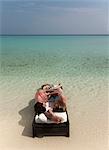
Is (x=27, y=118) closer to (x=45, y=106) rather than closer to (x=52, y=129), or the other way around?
(x=45, y=106)

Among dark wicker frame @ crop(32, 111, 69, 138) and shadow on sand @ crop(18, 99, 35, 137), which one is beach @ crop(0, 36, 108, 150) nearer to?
shadow on sand @ crop(18, 99, 35, 137)

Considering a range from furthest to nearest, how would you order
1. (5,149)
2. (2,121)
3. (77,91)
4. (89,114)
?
1. (77,91)
2. (89,114)
3. (2,121)
4. (5,149)

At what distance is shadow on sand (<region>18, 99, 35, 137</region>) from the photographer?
6.20 m

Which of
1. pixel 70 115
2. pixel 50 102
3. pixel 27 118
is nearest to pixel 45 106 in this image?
pixel 50 102

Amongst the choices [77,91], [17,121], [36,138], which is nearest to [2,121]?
[17,121]

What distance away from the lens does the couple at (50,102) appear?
5750 mm

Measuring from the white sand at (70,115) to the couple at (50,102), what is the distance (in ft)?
1.33

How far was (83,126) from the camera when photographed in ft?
21.1

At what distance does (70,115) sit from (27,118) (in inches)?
36.4

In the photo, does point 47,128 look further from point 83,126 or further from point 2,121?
A: point 2,121

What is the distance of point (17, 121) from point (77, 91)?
2728mm

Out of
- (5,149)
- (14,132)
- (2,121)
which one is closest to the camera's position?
(5,149)

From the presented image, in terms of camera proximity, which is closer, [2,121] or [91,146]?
[91,146]

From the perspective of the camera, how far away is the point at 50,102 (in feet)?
22.3
